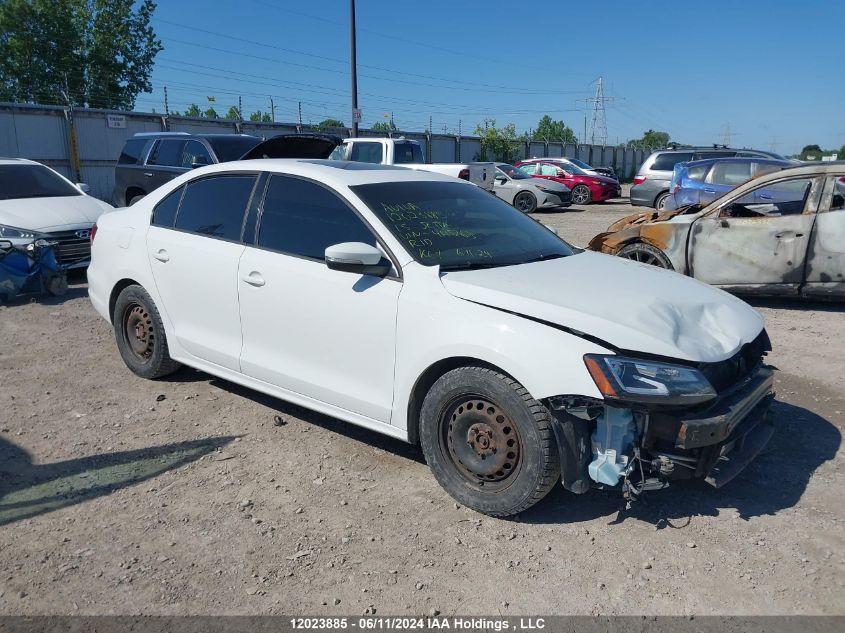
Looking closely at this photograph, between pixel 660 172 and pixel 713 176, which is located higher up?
pixel 713 176

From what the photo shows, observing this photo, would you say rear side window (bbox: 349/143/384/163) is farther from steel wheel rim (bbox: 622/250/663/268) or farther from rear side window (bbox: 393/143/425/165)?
steel wheel rim (bbox: 622/250/663/268)

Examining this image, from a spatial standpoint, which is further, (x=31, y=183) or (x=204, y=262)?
(x=31, y=183)

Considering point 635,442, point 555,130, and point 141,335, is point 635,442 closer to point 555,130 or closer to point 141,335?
point 141,335

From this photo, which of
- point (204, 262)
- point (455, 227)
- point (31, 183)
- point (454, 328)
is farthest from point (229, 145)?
point (454, 328)

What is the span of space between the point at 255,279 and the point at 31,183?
704cm

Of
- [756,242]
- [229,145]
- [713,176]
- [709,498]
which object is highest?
[229,145]

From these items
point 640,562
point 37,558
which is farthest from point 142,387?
point 640,562

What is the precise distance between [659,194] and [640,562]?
51.9 ft

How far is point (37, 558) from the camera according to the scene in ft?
10.4

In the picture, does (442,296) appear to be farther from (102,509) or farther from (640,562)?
(102,509)

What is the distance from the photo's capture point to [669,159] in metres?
17.7

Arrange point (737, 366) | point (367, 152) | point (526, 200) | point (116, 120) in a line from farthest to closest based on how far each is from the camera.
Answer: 1. point (526, 200)
2. point (116, 120)
3. point (367, 152)
4. point (737, 366)

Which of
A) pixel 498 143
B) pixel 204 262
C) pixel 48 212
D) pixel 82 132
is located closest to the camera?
pixel 204 262

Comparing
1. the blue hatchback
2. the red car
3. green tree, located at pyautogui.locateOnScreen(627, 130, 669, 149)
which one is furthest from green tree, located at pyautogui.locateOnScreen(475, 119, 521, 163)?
green tree, located at pyautogui.locateOnScreen(627, 130, 669, 149)
